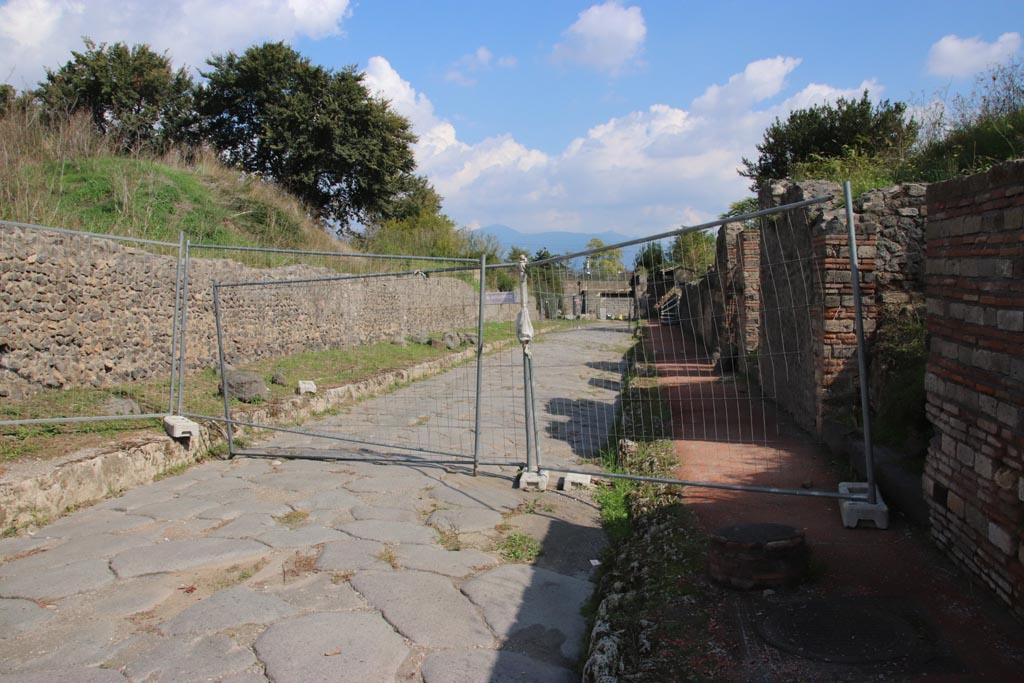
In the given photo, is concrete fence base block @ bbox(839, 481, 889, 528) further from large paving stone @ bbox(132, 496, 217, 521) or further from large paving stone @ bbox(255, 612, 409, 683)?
large paving stone @ bbox(132, 496, 217, 521)

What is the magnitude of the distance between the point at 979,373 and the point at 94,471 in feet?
19.2

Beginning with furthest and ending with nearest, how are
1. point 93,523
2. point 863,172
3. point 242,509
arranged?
point 863,172, point 242,509, point 93,523

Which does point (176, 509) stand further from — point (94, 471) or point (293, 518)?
point (293, 518)

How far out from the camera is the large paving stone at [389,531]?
4.50 meters

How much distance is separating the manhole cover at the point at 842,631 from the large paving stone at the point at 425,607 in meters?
1.28

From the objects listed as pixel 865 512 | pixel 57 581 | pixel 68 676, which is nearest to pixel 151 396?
pixel 57 581

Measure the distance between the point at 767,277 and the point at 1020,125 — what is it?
3882 millimetres

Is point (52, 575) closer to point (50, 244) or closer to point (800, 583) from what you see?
point (800, 583)

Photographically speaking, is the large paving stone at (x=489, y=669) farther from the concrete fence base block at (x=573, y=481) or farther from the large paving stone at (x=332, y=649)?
the concrete fence base block at (x=573, y=481)

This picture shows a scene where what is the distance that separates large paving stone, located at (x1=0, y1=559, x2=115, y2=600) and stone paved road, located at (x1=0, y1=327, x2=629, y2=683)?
1 centimetres

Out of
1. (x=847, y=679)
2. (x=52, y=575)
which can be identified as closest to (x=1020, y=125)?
(x=847, y=679)

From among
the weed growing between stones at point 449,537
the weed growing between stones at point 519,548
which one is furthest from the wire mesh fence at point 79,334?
the weed growing between stones at point 519,548

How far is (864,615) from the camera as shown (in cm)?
300

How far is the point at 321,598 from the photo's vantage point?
3.62 meters
